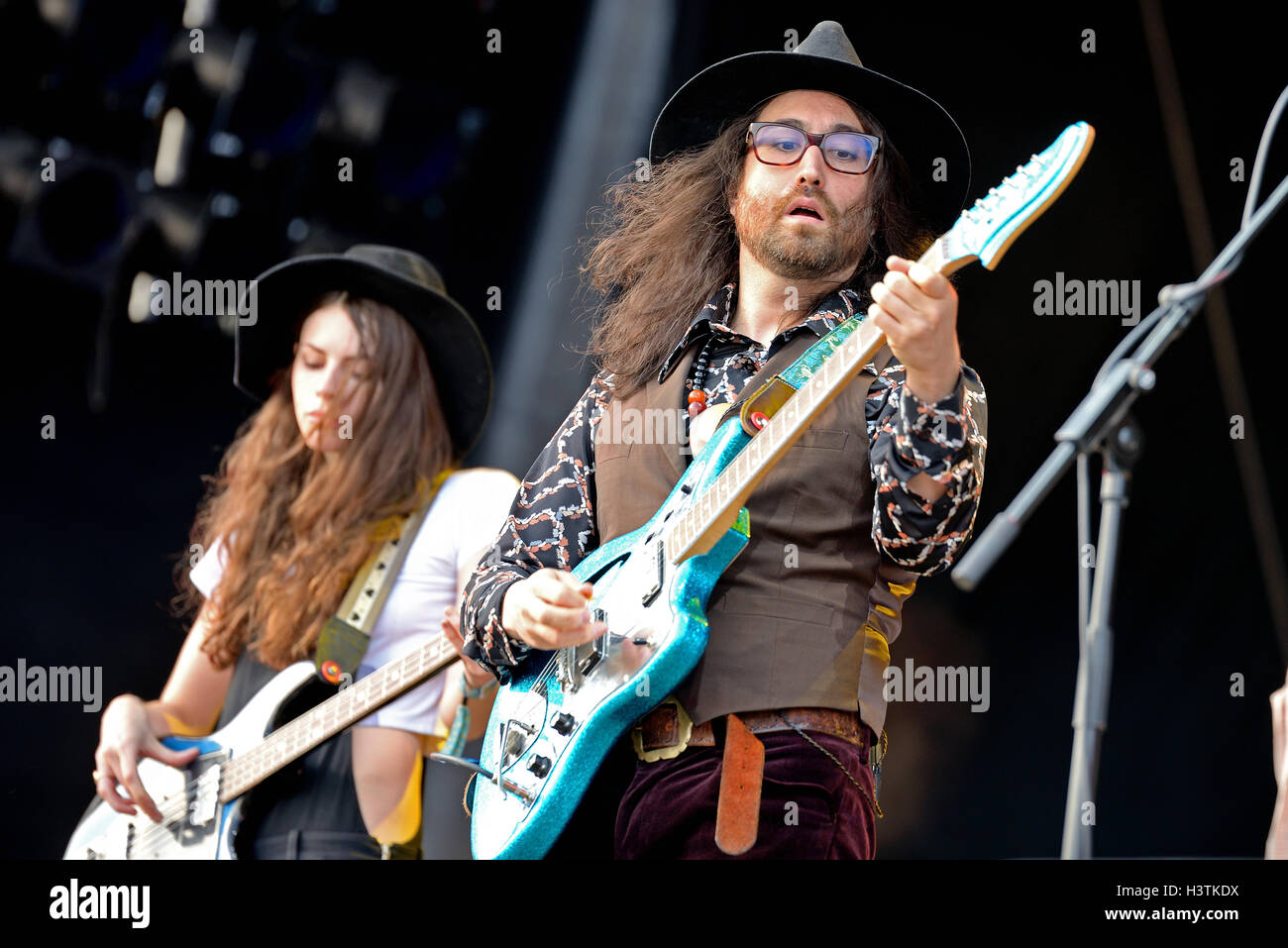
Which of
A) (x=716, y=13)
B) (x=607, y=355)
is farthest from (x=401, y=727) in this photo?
(x=716, y=13)

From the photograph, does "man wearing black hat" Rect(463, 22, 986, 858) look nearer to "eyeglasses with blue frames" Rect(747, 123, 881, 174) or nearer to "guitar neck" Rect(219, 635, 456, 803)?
"eyeglasses with blue frames" Rect(747, 123, 881, 174)

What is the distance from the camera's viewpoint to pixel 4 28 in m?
3.62

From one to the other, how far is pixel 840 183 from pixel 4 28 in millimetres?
2445

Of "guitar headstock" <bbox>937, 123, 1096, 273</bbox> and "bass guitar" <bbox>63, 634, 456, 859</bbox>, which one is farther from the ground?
"guitar headstock" <bbox>937, 123, 1096, 273</bbox>

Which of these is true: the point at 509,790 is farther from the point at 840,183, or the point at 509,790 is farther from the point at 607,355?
the point at 840,183

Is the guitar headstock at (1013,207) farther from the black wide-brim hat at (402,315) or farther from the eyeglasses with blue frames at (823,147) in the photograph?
the black wide-brim hat at (402,315)

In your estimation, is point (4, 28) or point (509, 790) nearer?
point (509, 790)

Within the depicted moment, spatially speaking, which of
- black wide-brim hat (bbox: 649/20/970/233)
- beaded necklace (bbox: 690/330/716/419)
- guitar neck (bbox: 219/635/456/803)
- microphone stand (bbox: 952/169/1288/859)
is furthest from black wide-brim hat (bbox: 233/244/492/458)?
microphone stand (bbox: 952/169/1288/859)

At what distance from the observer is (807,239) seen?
8.08 feet

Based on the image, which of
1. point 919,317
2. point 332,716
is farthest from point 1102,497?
point 332,716

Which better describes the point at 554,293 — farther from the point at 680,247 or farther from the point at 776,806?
the point at 776,806

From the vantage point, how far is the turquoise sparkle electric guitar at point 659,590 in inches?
81.1

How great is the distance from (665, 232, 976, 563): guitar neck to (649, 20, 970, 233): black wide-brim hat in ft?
1.90

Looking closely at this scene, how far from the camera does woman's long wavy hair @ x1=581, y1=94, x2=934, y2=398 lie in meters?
2.59
